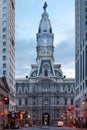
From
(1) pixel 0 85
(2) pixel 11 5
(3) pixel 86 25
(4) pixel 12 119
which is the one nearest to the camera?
(1) pixel 0 85

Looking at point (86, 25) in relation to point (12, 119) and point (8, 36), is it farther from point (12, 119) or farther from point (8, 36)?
point (12, 119)

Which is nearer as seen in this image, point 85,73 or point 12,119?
point 12,119

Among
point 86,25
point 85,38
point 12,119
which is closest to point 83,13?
point 86,25

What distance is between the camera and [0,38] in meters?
170

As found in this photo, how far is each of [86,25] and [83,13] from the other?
253 inches

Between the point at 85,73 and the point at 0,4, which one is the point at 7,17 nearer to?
the point at 0,4

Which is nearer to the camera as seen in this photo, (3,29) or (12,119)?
(12,119)

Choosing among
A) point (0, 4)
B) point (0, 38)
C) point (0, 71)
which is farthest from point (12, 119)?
point (0, 4)

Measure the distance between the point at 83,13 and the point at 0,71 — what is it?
166 feet

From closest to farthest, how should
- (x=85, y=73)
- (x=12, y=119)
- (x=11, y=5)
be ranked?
(x=12, y=119)
(x=85, y=73)
(x=11, y=5)

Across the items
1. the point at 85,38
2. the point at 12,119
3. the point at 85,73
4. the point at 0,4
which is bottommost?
the point at 12,119

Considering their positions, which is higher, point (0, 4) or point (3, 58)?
point (0, 4)

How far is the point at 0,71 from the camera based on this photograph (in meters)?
169

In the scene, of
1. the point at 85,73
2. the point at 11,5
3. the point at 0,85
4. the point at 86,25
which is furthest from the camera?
the point at 86,25
